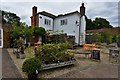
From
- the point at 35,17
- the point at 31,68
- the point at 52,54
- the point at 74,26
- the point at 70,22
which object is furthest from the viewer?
the point at 35,17

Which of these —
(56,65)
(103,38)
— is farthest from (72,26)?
(56,65)

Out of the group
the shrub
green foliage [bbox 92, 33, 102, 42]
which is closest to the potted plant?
the shrub

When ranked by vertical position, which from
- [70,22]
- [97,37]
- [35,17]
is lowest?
[97,37]

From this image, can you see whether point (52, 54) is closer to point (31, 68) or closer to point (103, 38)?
point (31, 68)

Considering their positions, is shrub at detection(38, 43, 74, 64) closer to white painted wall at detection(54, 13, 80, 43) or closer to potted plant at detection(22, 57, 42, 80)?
potted plant at detection(22, 57, 42, 80)

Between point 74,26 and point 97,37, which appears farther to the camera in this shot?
point 74,26

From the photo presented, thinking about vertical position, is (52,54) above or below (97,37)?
below

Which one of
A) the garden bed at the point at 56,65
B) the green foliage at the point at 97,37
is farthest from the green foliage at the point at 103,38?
the garden bed at the point at 56,65

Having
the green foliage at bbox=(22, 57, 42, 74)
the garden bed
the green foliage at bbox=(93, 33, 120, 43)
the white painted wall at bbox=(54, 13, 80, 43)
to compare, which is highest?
the white painted wall at bbox=(54, 13, 80, 43)

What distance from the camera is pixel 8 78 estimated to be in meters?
5.66

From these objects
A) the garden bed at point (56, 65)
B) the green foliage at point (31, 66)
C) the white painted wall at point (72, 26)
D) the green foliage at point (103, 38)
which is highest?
the white painted wall at point (72, 26)

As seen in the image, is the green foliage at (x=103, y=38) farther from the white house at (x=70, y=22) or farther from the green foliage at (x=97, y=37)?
the white house at (x=70, y=22)

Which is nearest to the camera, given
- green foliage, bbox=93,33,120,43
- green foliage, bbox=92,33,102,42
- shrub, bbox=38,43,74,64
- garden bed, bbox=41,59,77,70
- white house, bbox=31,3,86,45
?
garden bed, bbox=41,59,77,70

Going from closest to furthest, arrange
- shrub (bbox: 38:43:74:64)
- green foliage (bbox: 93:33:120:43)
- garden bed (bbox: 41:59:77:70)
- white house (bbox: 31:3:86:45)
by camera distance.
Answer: garden bed (bbox: 41:59:77:70)
shrub (bbox: 38:43:74:64)
green foliage (bbox: 93:33:120:43)
white house (bbox: 31:3:86:45)
